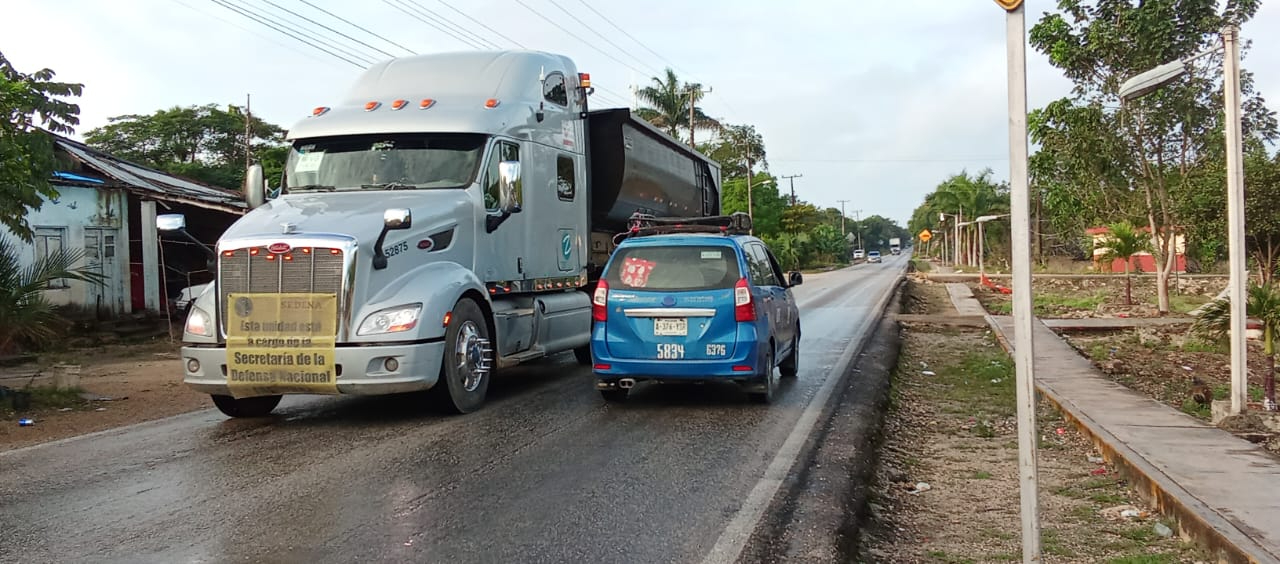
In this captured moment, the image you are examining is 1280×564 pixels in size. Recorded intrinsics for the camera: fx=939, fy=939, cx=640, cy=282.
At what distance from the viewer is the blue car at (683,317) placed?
8750 millimetres

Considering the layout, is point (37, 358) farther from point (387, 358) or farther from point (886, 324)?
point (886, 324)

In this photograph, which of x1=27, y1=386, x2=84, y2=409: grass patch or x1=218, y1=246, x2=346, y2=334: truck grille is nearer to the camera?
x1=218, y1=246, x2=346, y2=334: truck grille

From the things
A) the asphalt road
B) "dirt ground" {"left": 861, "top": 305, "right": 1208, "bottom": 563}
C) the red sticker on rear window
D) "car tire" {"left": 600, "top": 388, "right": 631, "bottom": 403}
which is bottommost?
"dirt ground" {"left": 861, "top": 305, "right": 1208, "bottom": 563}

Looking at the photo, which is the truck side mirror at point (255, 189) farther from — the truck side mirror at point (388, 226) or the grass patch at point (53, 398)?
the grass patch at point (53, 398)

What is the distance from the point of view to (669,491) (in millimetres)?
6012

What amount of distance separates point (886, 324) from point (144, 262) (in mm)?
15317

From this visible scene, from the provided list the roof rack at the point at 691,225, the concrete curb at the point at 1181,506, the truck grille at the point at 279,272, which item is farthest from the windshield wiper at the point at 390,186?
the concrete curb at the point at 1181,506

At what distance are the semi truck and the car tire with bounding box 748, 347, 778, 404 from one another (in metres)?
2.61

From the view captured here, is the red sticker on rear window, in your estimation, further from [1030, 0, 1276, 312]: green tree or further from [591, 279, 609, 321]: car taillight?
[1030, 0, 1276, 312]: green tree

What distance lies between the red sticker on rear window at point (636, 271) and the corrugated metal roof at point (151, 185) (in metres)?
11.6

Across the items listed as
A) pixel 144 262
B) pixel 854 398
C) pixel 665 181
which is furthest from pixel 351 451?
pixel 144 262

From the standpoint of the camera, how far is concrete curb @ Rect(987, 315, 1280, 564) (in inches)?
179

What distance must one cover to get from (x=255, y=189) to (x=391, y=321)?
2.66 metres

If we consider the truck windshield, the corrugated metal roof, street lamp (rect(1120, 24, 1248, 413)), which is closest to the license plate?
the truck windshield
